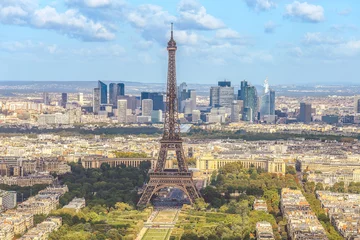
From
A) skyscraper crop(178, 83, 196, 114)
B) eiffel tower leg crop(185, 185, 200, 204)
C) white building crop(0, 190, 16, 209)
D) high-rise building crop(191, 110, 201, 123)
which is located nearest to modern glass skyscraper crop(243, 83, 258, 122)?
skyscraper crop(178, 83, 196, 114)

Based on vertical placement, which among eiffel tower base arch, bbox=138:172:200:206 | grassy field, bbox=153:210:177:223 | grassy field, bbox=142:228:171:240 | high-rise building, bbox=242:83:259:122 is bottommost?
grassy field, bbox=142:228:171:240

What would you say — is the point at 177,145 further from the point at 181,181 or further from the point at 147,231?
the point at 147,231

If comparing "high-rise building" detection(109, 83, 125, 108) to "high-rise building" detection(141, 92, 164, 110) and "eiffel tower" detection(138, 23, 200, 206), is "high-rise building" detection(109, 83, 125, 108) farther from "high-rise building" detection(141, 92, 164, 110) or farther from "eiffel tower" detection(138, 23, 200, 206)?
"eiffel tower" detection(138, 23, 200, 206)

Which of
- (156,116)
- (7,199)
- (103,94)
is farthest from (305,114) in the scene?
(7,199)

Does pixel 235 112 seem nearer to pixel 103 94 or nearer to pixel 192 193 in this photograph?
pixel 103 94

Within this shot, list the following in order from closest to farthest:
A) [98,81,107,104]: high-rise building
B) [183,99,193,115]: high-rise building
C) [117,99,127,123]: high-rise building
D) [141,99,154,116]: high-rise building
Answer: [117,99,127,123]: high-rise building, [141,99,154,116]: high-rise building, [183,99,193,115]: high-rise building, [98,81,107,104]: high-rise building

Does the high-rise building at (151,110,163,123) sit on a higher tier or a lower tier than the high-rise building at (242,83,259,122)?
lower

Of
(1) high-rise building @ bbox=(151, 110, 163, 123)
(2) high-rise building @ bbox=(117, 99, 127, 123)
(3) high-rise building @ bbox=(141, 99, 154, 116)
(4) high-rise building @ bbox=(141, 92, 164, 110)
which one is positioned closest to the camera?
(1) high-rise building @ bbox=(151, 110, 163, 123)

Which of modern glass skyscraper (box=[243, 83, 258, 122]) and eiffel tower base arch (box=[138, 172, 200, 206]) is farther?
modern glass skyscraper (box=[243, 83, 258, 122])
